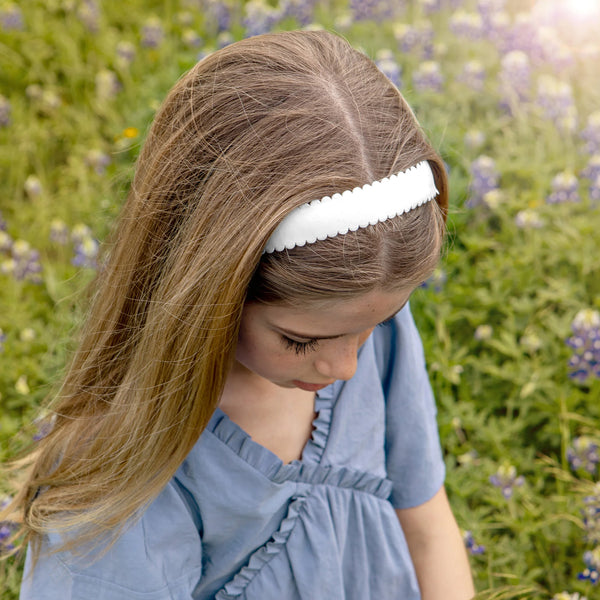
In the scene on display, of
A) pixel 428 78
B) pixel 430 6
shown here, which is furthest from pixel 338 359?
pixel 430 6

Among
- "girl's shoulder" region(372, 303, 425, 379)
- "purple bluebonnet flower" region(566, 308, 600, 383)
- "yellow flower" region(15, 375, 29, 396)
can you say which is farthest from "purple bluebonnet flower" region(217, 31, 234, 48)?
"girl's shoulder" region(372, 303, 425, 379)

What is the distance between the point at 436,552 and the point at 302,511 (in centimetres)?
34

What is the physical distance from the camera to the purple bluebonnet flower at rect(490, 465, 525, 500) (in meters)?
1.89

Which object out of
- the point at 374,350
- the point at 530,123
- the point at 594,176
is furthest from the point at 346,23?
the point at 374,350

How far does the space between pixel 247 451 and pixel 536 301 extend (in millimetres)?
1295

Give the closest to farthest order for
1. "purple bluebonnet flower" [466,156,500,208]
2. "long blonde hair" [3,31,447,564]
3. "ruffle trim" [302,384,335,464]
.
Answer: "long blonde hair" [3,31,447,564] → "ruffle trim" [302,384,335,464] → "purple bluebonnet flower" [466,156,500,208]

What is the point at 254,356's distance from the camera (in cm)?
117

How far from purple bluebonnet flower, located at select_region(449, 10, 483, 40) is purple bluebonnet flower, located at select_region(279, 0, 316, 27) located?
2.02 ft

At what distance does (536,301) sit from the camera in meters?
2.30

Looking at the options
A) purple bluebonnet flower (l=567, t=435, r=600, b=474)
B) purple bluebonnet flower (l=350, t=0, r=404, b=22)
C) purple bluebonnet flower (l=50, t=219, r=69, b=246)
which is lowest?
purple bluebonnet flower (l=567, t=435, r=600, b=474)

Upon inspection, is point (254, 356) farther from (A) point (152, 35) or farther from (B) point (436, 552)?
(A) point (152, 35)

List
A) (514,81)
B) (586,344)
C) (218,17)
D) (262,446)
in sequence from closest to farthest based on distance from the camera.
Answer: (262,446) < (586,344) < (514,81) < (218,17)

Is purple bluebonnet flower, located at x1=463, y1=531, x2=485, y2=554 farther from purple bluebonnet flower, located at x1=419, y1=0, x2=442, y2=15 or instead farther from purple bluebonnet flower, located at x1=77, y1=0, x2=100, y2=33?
purple bluebonnet flower, located at x1=77, y1=0, x2=100, y2=33

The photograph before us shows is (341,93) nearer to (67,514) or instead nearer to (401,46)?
(67,514)
